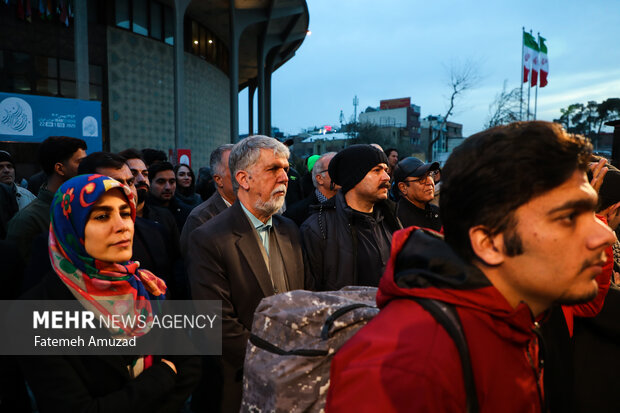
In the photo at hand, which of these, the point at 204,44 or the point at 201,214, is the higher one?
the point at 204,44

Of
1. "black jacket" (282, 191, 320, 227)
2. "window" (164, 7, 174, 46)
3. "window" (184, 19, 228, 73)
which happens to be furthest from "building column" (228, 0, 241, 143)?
"black jacket" (282, 191, 320, 227)

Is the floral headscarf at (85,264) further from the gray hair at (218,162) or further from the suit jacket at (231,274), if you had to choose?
the gray hair at (218,162)

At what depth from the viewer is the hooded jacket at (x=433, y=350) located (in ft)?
2.87

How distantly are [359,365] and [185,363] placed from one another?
1.46 metres

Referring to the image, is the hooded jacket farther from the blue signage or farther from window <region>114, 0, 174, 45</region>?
window <region>114, 0, 174, 45</region>

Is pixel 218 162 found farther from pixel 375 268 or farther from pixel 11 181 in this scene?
pixel 11 181

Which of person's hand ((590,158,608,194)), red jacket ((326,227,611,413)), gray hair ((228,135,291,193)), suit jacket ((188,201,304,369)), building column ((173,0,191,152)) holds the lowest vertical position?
suit jacket ((188,201,304,369))

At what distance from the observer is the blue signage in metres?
8.43

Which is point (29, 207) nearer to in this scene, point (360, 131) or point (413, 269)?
point (413, 269)

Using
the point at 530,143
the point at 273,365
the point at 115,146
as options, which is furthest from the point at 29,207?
the point at 115,146

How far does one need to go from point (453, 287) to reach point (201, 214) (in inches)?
120

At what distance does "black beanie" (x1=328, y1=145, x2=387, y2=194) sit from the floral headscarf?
1776 mm

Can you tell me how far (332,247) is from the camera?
3.00 m

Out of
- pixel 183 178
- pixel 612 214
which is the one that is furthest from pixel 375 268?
pixel 183 178
